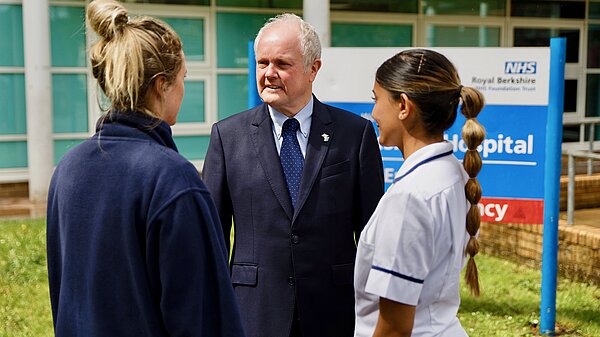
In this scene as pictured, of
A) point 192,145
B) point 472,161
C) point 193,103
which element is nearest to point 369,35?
point 193,103

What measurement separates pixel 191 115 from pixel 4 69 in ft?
9.15

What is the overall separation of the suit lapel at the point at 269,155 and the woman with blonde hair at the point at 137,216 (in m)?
1.06

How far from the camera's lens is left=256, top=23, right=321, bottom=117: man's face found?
3160 mm

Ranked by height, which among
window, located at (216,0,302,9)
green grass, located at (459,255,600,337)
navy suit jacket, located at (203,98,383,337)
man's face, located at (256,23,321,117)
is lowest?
green grass, located at (459,255,600,337)

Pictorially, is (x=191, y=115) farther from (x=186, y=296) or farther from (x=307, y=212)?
(x=186, y=296)

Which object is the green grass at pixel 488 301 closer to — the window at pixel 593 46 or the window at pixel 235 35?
the window at pixel 235 35

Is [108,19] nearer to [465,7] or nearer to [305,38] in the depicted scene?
[305,38]

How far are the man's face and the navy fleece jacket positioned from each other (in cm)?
114

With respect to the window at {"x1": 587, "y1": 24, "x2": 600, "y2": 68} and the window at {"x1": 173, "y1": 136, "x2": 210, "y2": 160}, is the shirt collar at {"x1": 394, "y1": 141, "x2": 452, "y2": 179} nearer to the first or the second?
the window at {"x1": 173, "y1": 136, "x2": 210, "y2": 160}

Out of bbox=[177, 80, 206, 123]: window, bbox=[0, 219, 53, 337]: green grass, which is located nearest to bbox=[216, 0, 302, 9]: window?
bbox=[177, 80, 206, 123]: window

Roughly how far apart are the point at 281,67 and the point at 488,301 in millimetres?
4135

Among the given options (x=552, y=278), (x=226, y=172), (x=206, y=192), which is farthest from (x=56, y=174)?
(x=552, y=278)

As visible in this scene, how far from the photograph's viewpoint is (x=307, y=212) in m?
3.10

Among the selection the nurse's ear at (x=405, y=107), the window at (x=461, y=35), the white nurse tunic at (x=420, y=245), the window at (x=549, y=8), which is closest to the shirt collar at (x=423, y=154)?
the white nurse tunic at (x=420, y=245)
